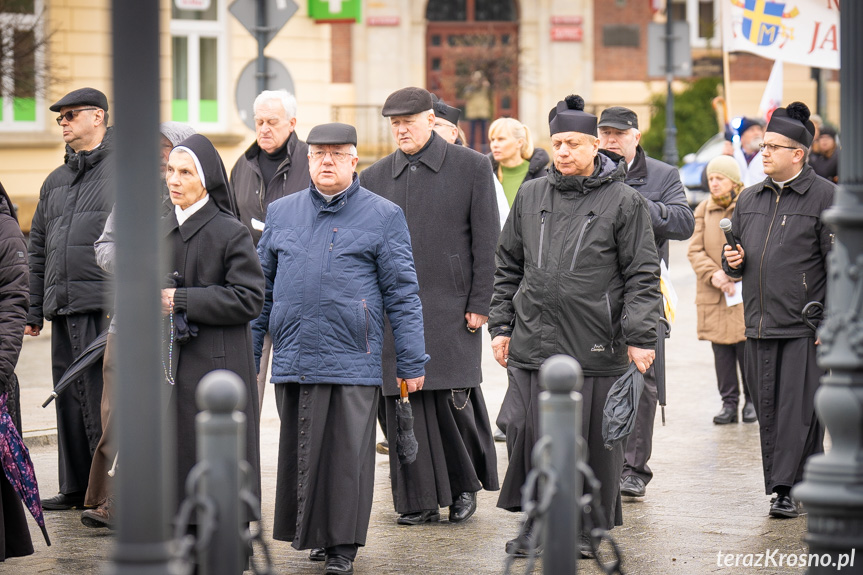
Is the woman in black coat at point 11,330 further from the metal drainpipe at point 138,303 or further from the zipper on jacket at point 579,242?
the metal drainpipe at point 138,303

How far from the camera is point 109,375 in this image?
24.1ft

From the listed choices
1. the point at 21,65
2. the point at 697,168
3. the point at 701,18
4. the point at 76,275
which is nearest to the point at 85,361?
the point at 76,275

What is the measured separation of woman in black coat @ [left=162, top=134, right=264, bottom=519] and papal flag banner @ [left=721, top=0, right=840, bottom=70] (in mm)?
7836

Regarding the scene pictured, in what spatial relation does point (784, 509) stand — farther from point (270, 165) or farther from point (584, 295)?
point (270, 165)

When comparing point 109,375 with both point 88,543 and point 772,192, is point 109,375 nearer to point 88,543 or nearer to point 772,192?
point 88,543

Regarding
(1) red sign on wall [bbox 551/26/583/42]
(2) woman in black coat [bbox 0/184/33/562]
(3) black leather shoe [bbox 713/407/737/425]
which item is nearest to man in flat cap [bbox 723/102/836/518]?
(3) black leather shoe [bbox 713/407/737/425]

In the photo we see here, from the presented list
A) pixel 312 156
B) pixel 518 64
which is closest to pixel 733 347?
pixel 312 156

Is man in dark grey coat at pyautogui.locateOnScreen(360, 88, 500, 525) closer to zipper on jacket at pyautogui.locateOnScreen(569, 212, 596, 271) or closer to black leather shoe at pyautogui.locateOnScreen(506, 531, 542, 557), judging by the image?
black leather shoe at pyautogui.locateOnScreen(506, 531, 542, 557)

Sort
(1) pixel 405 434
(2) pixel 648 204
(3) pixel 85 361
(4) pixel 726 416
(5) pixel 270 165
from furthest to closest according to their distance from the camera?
(4) pixel 726 416 → (5) pixel 270 165 → (2) pixel 648 204 → (3) pixel 85 361 → (1) pixel 405 434

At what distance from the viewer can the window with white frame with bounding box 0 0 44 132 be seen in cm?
2020

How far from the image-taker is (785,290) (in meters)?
7.50

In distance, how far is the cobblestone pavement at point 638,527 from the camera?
6.47m

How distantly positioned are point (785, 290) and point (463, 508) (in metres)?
2.10

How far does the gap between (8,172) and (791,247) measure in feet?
53.1
